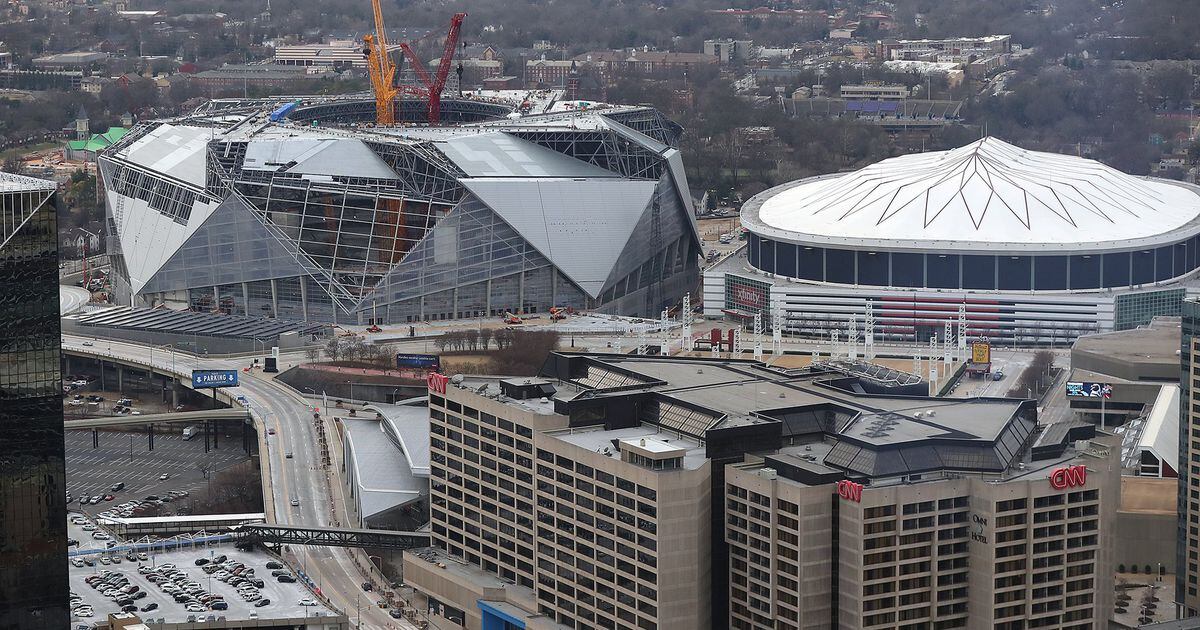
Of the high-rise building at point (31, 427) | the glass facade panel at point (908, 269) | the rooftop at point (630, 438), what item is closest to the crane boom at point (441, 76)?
the glass facade panel at point (908, 269)

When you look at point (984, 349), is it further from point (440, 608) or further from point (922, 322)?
point (440, 608)

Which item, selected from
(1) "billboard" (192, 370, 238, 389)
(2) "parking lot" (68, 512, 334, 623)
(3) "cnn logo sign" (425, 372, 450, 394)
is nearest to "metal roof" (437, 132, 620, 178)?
(1) "billboard" (192, 370, 238, 389)

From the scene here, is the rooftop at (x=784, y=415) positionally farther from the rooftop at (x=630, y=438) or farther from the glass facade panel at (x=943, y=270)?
the glass facade panel at (x=943, y=270)

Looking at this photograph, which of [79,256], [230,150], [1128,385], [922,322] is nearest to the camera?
[1128,385]

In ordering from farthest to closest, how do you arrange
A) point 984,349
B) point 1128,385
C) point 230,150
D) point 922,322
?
point 230,150
point 922,322
point 984,349
point 1128,385

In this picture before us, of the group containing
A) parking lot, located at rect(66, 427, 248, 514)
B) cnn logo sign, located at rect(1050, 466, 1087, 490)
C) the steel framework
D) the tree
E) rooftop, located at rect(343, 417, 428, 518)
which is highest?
cnn logo sign, located at rect(1050, 466, 1087, 490)

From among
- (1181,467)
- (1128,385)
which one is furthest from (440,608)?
(1128,385)

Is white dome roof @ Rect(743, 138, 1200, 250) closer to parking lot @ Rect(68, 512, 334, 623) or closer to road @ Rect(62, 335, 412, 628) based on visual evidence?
road @ Rect(62, 335, 412, 628)
